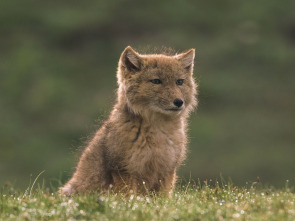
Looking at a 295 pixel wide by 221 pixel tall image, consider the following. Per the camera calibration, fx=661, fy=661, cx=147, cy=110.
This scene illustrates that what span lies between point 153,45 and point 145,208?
47.3ft

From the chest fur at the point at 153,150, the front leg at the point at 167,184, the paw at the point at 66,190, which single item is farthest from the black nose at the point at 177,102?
the paw at the point at 66,190

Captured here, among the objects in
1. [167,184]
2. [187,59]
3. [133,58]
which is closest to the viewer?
[167,184]

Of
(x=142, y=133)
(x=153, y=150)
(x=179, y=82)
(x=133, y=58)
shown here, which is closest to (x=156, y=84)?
(x=179, y=82)

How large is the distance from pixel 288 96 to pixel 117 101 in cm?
1651

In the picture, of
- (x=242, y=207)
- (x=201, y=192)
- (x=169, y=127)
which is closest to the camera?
(x=242, y=207)

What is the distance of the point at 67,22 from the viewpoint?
2750 cm

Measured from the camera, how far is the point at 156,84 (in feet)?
29.3

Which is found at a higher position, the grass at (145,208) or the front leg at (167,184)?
the grass at (145,208)

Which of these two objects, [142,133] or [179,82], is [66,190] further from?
[179,82]

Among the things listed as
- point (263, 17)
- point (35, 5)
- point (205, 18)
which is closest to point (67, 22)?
point (35, 5)

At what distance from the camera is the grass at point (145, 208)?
6227 millimetres

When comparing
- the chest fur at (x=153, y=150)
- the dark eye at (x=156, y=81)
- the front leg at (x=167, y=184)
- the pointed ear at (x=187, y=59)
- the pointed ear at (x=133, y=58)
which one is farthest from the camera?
the pointed ear at (x=187, y=59)

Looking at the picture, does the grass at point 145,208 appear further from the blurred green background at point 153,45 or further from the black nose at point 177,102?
the blurred green background at point 153,45

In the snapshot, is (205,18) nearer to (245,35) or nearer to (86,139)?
(245,35)
